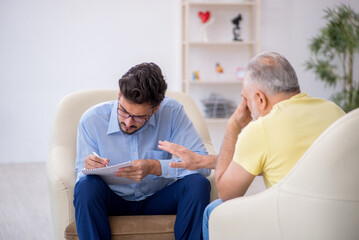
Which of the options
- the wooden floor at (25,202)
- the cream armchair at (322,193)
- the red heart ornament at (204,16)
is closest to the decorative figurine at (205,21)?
the red heart ornament at (204,16)

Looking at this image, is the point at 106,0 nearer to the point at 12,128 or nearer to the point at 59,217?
the point at 12,128

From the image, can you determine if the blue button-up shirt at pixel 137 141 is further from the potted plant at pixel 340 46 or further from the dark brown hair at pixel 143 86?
the potted plant at pixel 340 46

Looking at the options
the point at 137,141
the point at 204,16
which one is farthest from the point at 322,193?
the point at 204,16

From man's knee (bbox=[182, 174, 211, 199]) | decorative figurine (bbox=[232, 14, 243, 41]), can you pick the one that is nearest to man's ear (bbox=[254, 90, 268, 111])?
man's knee (bbox=[182, 174, 211, 199])

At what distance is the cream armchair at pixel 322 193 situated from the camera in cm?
120

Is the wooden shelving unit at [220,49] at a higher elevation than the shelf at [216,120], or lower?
higher

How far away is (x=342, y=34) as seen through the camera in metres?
4.61

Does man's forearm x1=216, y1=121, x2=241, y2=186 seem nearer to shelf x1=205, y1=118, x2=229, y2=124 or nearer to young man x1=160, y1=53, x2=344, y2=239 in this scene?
young man x1=160, y1=53, x2=344, y2=239

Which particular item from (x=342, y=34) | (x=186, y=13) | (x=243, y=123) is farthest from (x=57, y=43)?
(x=243, y=123)

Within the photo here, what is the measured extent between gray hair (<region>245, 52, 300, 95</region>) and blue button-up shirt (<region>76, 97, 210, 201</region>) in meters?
0.62

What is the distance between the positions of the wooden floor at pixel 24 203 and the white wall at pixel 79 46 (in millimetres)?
569

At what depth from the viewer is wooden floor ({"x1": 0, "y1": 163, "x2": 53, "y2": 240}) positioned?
2.82 metres

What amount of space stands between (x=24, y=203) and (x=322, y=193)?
283 centimetres

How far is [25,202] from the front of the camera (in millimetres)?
3545
